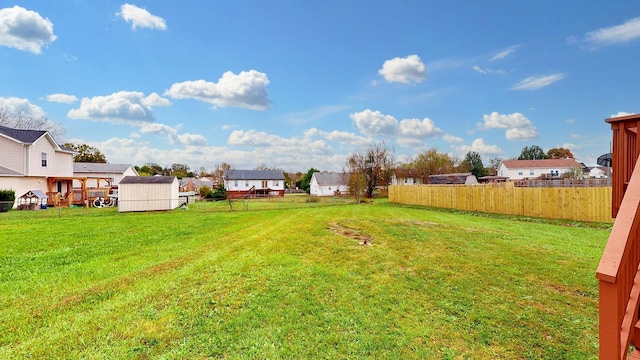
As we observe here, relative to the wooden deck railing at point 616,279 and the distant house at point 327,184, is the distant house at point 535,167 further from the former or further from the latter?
the wooden deck railing at point 616,279

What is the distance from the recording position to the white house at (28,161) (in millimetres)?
19047

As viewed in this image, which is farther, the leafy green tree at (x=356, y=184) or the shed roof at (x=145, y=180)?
the leafy green tree at (x=356, y=184)

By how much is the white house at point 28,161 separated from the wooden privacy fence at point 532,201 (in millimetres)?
29377

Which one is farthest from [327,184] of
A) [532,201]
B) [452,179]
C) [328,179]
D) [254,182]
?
[532,201]

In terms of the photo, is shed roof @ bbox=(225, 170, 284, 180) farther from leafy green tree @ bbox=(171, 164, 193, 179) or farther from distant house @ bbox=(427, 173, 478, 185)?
distant house @ bbox=(427, 173, 478, 185)

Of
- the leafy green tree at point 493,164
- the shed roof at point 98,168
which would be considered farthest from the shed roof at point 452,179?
the shed roof at point 98,168

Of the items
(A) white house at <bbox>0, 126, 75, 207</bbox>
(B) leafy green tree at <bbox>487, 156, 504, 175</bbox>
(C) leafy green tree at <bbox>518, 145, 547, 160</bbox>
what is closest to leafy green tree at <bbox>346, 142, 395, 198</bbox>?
(A) white house at <bbox>0, 126, 75, 207</bbox>

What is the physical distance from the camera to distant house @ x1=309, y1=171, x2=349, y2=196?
5003cm

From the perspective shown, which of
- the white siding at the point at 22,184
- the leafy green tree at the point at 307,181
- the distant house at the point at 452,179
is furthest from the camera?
the leafy green tree at the point at 307,181

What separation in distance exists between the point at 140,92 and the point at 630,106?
27.0 meters

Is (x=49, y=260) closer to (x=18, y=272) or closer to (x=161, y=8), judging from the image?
(x=18, y=272)

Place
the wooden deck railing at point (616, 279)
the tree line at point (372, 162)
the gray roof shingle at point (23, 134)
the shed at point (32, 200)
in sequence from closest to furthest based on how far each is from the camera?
the wooden deck railing at point (616, 279), the shed at point (32, 200), the gray roof shingle at point (23, 134), the tree line at point (372, 162)

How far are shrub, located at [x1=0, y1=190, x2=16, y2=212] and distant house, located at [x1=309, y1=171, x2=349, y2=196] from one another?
37.6m

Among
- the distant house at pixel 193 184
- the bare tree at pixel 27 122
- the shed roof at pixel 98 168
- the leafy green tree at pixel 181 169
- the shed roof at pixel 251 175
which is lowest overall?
the distant house at pixel 193 184
